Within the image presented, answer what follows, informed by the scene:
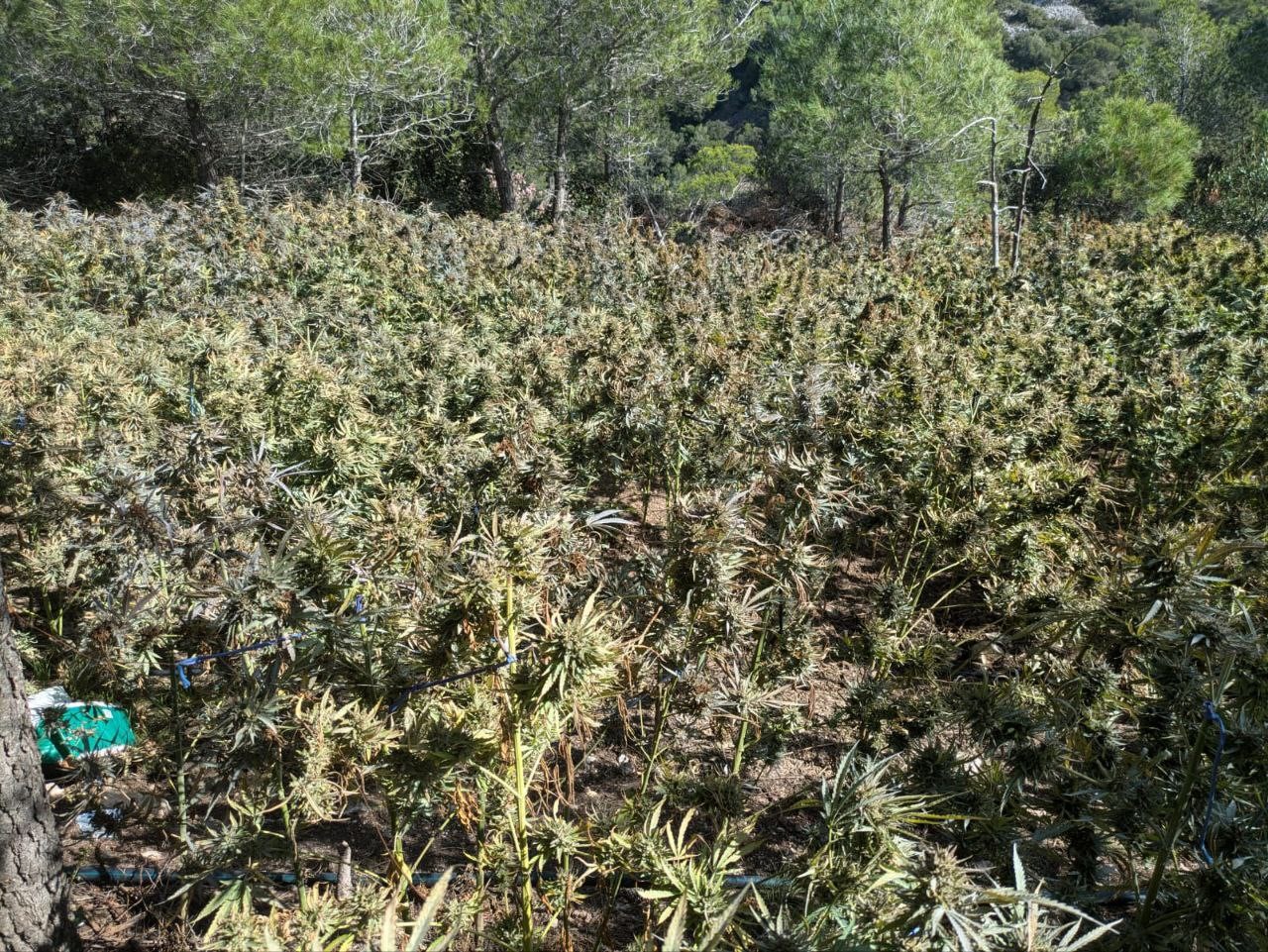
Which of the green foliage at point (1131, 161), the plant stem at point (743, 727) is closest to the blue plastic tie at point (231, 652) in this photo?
the plant stem at point (743, 727)

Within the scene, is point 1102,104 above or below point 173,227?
above

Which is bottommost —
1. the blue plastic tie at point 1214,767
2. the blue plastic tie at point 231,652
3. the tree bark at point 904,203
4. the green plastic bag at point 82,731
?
the green plastic bag at point 82,731

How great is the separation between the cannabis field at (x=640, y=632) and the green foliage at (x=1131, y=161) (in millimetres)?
16203

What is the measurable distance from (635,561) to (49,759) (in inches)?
74.9

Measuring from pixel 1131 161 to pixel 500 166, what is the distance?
1377 centimetres

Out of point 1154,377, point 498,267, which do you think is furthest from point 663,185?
point 1154,377

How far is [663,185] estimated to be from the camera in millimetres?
18156

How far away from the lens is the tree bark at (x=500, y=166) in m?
14.8

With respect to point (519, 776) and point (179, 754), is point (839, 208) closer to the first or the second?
point (179, 754)

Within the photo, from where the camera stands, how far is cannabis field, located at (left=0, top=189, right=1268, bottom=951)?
1608mm

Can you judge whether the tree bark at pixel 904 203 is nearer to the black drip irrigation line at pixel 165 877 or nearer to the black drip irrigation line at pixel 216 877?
the black drip irrigation line at pixel 216 877

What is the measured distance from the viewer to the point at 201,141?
40.8ft

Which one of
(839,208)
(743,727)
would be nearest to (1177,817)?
(743,727)

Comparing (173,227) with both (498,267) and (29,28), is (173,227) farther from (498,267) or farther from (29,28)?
(29,28)
